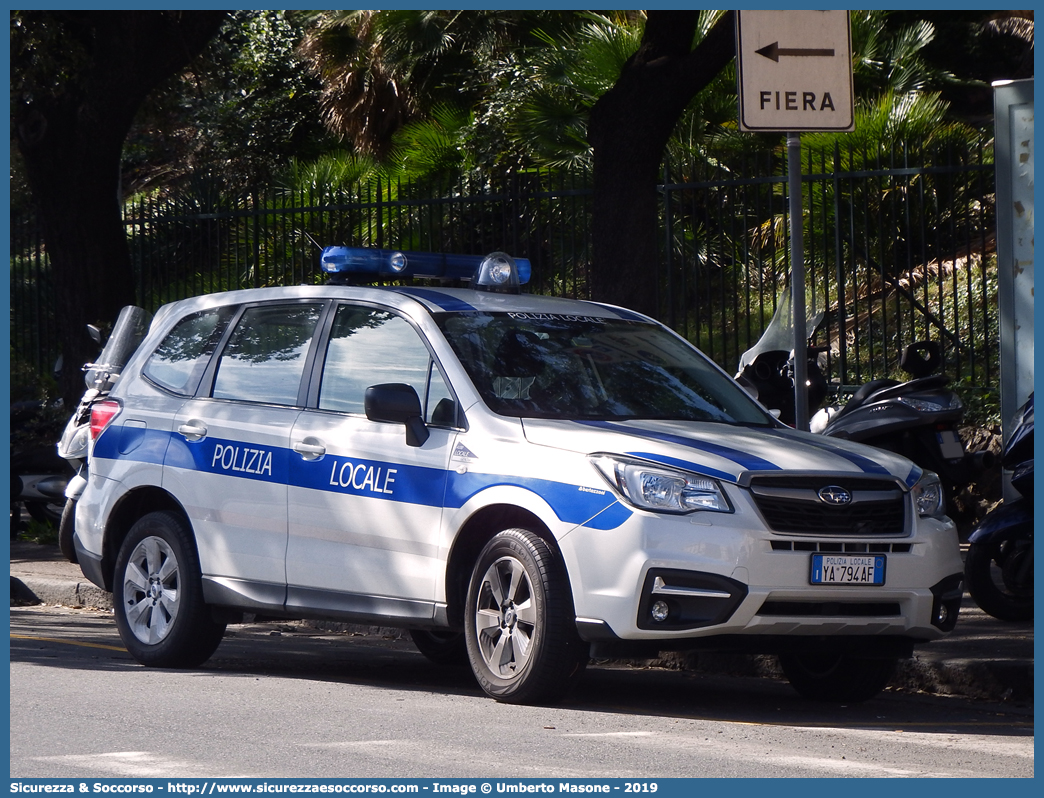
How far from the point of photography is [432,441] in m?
6.75

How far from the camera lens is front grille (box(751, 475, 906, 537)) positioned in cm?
609

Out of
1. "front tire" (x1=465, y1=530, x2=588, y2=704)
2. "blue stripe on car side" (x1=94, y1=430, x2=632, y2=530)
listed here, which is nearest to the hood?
"blue stripe on car side" (x1=94, y1=430, x2=632, y2=530)

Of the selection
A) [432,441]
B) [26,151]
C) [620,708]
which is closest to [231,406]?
[432,441]

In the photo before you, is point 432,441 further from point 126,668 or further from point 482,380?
point 126,668

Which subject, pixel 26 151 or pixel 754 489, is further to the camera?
pixel 26 151

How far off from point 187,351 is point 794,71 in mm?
3329

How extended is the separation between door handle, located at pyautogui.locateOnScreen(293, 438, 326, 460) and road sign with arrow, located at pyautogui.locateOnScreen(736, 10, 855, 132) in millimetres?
2566

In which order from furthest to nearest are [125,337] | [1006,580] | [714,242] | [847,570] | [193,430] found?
[714,242] → [125,337] → [1006,580] → [193,430] → [847,570]

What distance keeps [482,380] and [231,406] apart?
4.72ft

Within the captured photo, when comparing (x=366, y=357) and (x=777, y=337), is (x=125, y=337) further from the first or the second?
(x=777, y=337)

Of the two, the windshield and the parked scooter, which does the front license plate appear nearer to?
the windshield

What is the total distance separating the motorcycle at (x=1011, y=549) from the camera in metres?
8.22

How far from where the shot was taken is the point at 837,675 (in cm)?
706

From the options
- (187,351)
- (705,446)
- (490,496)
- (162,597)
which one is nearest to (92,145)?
(187,351)
